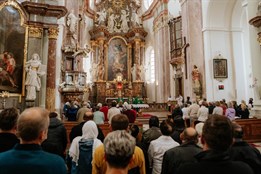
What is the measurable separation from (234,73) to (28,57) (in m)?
11.1

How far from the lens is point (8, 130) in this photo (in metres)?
2.30

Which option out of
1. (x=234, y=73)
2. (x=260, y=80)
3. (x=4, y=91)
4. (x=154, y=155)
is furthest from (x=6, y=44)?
(x=234, y=73)

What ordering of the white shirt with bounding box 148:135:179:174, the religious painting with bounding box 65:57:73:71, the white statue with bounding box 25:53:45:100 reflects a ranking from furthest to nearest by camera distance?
1. the religious painting with bounding box 65:57:73:71
2. the white statue with bounding box 25:53:45:100
3. the white shirt with bounding box 148:135:179:174

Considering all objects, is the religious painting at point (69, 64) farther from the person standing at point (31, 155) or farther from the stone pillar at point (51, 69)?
the person standing at point (31, 155)

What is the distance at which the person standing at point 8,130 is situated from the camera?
2217mm

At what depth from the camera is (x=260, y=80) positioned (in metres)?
8.93

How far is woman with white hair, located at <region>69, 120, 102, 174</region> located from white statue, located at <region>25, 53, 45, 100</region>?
21.8 feet

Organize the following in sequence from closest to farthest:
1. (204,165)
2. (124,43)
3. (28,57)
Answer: (204,165), (28,57), (124,43)

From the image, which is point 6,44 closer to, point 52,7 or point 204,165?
point 52,7

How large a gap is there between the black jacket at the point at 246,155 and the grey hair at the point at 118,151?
1.22m

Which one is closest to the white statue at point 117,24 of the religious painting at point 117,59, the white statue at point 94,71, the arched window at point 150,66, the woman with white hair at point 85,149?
the religious painting at point 117,59

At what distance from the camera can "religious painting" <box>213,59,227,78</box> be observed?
12562 mm

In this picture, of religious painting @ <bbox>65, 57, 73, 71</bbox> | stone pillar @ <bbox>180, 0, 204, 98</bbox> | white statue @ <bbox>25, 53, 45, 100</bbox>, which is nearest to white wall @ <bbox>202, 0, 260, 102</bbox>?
stone pillar @ <bbox>180, 0, 204, 98</bbox>

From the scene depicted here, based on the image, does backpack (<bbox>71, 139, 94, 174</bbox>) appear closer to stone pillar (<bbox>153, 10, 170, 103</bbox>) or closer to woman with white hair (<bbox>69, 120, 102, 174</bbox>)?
woman with white hair (<bbox>69, 120, 102, 174</bbox>)
